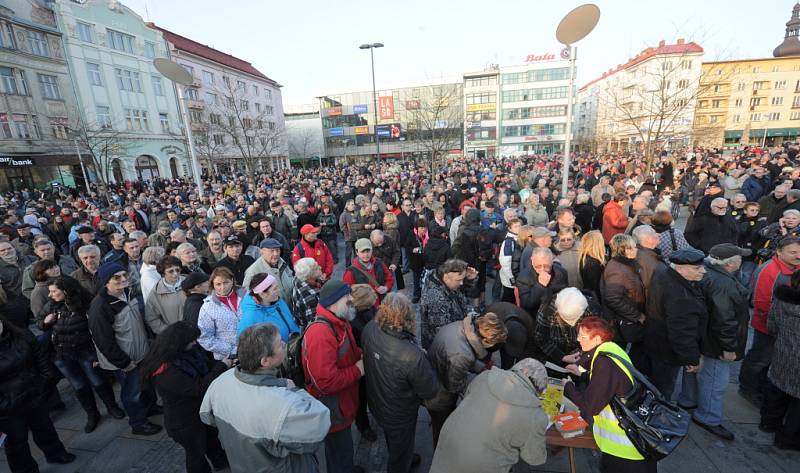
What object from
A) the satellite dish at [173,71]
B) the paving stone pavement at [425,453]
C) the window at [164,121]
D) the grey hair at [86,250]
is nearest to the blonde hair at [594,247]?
the paving stone pavement at [425,453]

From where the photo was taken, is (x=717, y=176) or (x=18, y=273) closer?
(x=18, y=273)

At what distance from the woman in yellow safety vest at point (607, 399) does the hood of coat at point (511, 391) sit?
22.7 inches

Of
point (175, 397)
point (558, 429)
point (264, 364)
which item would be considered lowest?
point (558, 429)

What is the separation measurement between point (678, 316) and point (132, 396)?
18.2 feet

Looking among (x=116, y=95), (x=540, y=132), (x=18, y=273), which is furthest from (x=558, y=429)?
(x=540, y=132)

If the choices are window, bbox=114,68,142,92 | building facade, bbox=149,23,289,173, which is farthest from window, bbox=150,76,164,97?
building facade, bbox=149,23,289,173

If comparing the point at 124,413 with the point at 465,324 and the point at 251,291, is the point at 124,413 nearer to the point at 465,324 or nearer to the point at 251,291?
the point at 251,291

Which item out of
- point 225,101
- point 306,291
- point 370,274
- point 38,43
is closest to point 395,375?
point 306,291

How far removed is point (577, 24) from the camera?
242 inches

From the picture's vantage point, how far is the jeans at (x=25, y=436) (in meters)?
3.03

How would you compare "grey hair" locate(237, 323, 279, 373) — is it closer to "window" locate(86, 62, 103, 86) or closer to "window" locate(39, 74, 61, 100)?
"window" locate(39, 74, 61, 100)

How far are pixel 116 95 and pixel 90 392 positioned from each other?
3673cm

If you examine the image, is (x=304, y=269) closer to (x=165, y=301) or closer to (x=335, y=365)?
(x=335, y=365)

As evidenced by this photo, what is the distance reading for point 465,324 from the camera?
8.91 feet
